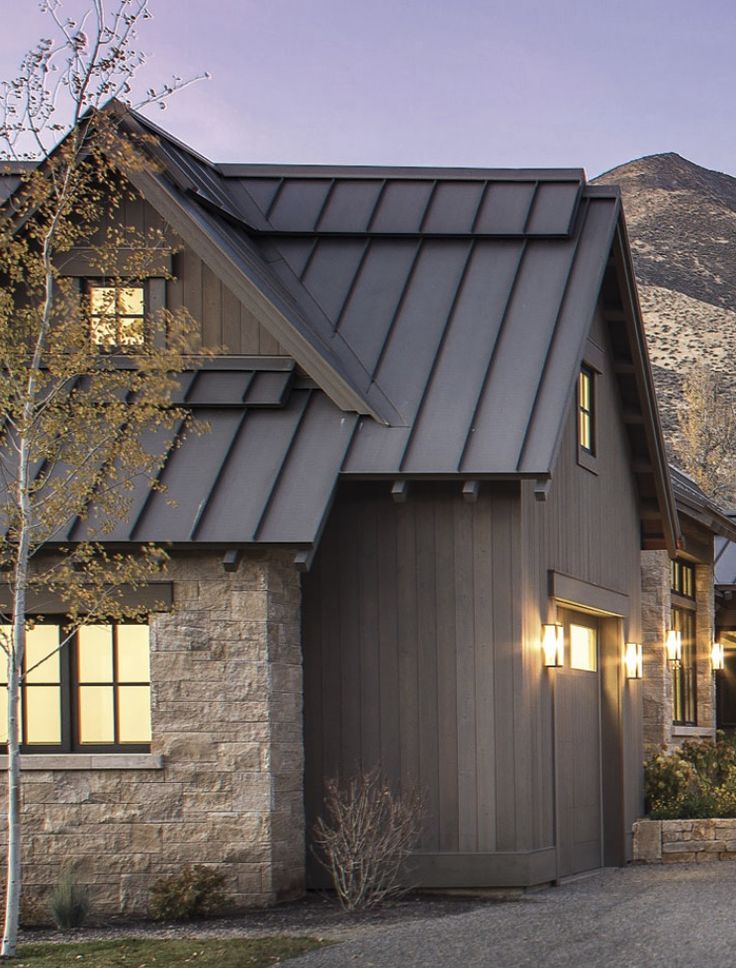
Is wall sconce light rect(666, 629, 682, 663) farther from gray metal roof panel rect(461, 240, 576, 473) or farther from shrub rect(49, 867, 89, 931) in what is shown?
shrub rect(49, 867, 89, 931)

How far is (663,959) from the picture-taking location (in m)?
10.2

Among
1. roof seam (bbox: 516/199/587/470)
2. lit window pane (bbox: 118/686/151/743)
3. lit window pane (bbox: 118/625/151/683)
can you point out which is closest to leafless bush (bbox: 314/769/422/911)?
Answer: lit window pane (bbox: 118/686/151/743)

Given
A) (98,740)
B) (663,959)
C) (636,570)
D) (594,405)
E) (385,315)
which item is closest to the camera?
(663,959)

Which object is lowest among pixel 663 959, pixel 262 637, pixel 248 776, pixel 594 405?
pixel 663 959

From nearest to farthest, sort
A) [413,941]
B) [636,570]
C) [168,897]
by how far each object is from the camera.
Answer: [413,941]
[168,897]
[636,570]

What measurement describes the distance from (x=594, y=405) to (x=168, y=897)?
728 cm

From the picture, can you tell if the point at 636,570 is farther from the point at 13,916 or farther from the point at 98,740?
the point at 13,916

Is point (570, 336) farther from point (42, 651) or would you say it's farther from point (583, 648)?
point (42, 651)

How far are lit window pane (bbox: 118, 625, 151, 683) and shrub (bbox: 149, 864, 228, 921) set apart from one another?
1726 mm

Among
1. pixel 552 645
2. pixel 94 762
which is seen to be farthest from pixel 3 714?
pixel 552 645

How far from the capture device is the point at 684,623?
2181 cm

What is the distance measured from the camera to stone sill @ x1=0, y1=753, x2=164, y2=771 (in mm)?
13016

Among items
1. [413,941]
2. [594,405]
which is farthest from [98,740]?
[594,405]

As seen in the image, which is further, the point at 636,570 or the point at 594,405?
the point at 636,570
